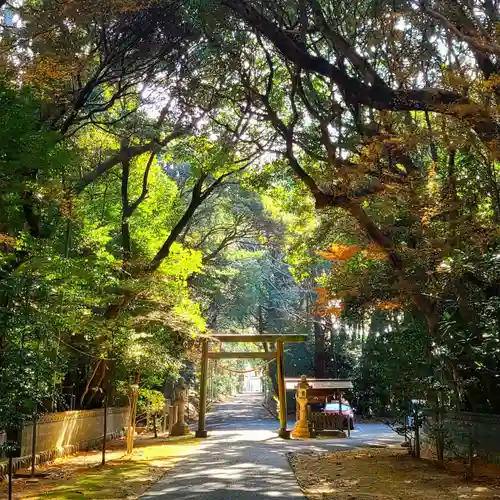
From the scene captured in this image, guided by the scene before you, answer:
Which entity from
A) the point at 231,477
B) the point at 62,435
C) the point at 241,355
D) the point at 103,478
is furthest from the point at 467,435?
the point at 241,355

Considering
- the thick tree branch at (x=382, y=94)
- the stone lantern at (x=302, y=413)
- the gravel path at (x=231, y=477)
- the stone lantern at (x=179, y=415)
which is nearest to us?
the thick tree branch at (x=382, y=94)

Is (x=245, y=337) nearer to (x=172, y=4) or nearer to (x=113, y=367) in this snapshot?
(x=113, y=367)

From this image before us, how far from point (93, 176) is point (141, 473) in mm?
6362

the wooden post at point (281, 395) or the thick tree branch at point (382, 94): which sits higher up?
the thick tree branch at point (382, 94)

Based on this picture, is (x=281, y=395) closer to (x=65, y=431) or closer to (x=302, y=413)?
(x=302, y=413)

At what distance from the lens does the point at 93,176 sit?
12.6 metres

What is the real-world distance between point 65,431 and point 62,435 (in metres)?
0.23

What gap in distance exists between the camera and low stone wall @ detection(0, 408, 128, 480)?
10.9m

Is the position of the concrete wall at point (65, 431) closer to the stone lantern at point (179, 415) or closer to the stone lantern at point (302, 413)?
the stone lantern at point (179, 415)

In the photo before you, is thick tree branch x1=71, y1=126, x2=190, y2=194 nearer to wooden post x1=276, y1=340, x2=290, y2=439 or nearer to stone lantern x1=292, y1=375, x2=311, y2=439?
wooden post x1=276, y1=340, x2=290, y2=439

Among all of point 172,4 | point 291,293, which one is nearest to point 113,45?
point 172,4

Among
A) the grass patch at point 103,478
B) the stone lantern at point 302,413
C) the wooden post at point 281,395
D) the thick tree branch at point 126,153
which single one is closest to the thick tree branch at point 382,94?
the thick tree branch at point 126,153

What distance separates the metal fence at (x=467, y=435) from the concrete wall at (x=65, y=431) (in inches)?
299

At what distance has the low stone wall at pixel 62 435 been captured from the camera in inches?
429
